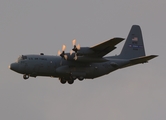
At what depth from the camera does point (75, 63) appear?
41.0 metres

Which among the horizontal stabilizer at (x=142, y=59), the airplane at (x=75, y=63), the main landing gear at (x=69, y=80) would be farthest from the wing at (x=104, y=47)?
the horizontal stabilizer at (x=142, y=59)

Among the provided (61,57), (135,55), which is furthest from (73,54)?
(135,55)

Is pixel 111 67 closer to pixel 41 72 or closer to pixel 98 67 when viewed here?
pixel 98 67

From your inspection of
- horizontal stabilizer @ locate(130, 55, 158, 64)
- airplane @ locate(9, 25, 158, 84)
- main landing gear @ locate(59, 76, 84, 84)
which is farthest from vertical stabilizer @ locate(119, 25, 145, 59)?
main landing gear @ locate(59, 76, 84, 84)

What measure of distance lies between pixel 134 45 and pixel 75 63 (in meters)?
7.33

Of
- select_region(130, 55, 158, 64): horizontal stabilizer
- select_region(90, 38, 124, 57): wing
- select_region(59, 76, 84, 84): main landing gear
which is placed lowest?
select_region(59, 76, 84, 84): main landing gear

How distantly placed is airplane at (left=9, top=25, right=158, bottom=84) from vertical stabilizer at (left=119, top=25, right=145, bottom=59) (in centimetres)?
162

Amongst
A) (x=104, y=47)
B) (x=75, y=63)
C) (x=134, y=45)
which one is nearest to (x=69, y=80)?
(x=75, y=63)

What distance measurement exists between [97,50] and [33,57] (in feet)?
19.4

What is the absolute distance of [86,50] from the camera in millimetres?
39031

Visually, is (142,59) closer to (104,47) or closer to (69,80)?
(104,47)

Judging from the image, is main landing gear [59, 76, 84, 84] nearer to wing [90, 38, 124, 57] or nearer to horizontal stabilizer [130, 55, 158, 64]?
wing [90, 38, 124, 57]

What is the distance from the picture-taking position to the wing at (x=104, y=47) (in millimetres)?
37656

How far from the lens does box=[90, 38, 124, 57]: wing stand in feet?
124
